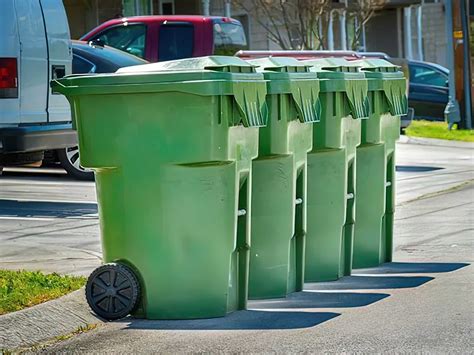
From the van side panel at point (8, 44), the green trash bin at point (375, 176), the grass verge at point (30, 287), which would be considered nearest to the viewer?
the grass verge at point (30, 287)

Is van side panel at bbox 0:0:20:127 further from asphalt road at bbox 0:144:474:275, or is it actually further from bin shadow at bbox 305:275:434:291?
bin shadow at bbox 305:275:434:291

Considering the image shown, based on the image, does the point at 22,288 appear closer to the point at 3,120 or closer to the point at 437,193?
the point at 3,120

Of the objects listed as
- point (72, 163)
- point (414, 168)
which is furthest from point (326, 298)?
point (414, 168)

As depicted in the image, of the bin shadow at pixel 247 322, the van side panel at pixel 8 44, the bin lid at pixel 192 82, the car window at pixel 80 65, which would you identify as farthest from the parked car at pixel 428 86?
the bin shadow at pixel 247 322

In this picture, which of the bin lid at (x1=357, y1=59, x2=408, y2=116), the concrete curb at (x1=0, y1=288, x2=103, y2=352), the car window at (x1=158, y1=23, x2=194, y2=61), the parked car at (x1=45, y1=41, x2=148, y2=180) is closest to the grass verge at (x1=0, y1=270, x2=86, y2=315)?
the concrete curb at (x1=0, y1=288, x2=103, y2=352)

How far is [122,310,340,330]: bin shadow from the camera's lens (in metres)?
7.16

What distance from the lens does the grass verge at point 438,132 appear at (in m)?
24.3

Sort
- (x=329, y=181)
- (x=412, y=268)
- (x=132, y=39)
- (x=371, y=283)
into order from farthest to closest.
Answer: (x=132, y=39), (x=412, y=268), (x=329, y=181), (x=371, y=283)

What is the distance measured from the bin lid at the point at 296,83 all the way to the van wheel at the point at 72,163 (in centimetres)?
664

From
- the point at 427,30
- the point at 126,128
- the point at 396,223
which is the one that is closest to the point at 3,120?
the point at 396,223

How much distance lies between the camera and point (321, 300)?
8125mm

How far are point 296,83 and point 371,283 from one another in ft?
5.03

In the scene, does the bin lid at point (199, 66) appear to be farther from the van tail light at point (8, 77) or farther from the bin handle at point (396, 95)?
the van tail light at point (8, 77)

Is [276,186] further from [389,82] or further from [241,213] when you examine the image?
[389,82]
